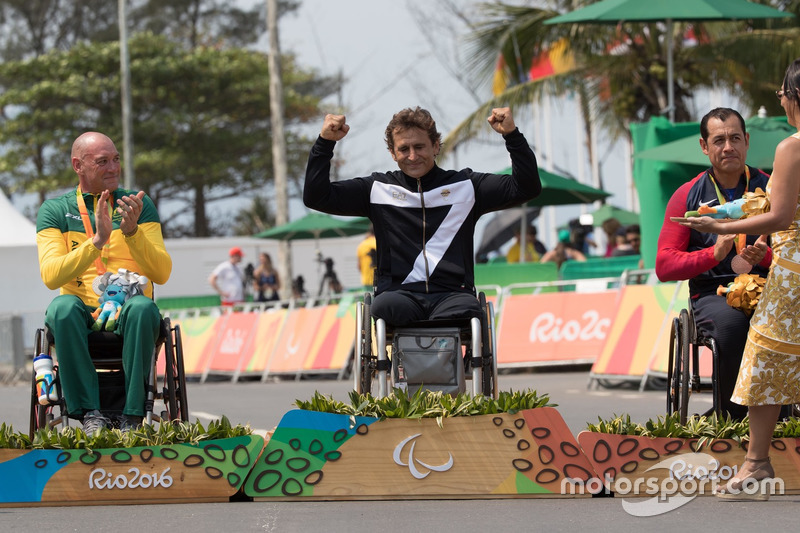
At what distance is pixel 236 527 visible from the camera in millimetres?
5277

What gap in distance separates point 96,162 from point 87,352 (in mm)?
1044

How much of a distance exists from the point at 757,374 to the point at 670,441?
46cm

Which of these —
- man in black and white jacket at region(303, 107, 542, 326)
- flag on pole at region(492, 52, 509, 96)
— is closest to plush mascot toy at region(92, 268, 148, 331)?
man in black and white jacket at region(303, 107, 542, 326)

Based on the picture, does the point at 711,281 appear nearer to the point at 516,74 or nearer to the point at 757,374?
the point at 757,374

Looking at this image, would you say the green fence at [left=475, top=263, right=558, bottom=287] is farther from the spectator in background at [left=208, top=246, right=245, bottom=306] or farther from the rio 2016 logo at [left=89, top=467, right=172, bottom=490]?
the rio 2016 logo at [left=89, top=467, right=172, bottom=490]

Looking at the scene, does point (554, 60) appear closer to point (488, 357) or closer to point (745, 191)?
point (745, 191)

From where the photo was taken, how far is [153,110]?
5053 centimetres

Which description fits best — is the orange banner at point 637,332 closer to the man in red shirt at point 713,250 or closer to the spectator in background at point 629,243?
the spectator in background at point 629,243

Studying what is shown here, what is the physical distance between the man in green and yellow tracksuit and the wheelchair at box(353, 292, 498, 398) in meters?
1.05

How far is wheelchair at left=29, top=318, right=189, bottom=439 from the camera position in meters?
7.18

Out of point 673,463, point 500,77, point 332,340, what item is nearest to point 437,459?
point 673,463

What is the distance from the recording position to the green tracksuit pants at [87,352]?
23.1 feet

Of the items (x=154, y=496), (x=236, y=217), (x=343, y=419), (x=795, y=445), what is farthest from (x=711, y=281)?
(x=236, y=217)

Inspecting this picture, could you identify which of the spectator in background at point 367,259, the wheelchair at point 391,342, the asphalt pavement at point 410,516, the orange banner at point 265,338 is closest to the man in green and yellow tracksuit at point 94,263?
the wheelchair at point 391,342
